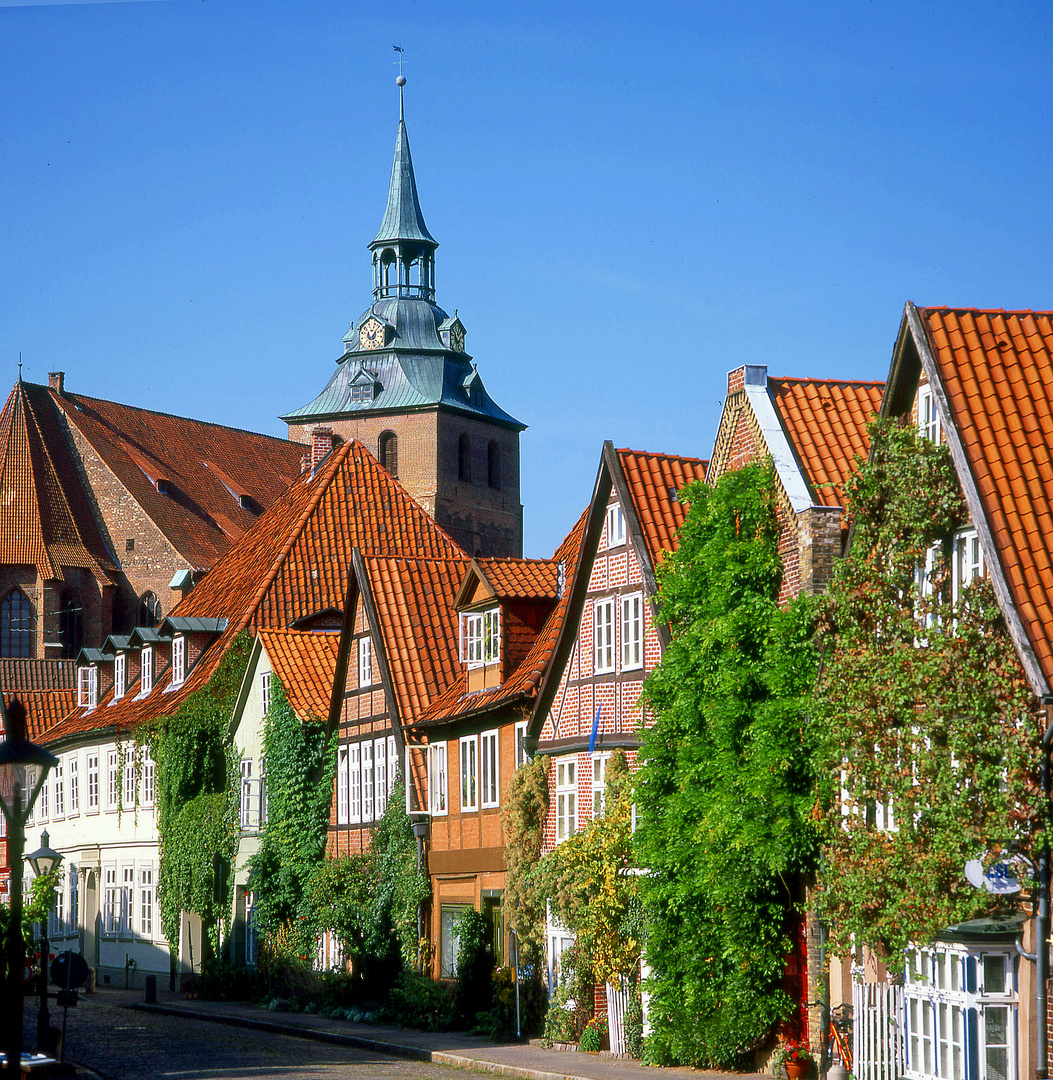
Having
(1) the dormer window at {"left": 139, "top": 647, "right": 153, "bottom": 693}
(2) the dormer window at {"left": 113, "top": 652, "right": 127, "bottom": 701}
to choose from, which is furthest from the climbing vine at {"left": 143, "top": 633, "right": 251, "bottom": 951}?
(2) the dormer window at {"left": 113, "top": 652, "right": 127, "bottom": 701}

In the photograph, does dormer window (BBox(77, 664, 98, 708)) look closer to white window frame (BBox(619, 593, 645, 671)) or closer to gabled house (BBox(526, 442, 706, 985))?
gabled house (BBox(526, 442, 706, 985))

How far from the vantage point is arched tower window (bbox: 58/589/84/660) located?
70875 mm

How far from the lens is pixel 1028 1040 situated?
55.1 ft

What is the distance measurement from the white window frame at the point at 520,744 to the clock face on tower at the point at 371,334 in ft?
212

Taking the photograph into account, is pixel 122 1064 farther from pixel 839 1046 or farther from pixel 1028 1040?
pixel 1028 1040

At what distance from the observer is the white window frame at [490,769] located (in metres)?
30.1

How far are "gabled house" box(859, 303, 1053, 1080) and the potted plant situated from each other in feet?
2.71

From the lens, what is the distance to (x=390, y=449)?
91.0 meters

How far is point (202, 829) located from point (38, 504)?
35.5 m

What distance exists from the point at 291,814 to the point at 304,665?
3286 mm

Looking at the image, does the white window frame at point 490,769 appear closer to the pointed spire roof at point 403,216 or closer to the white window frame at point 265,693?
the white window frame at point 265,693

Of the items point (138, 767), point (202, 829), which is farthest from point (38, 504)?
point (202, 829)

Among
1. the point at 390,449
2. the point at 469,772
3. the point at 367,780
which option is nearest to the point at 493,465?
the point at 390,449

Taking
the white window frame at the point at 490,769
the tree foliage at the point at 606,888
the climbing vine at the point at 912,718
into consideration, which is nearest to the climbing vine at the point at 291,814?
the white window frame at the point at 490,769
